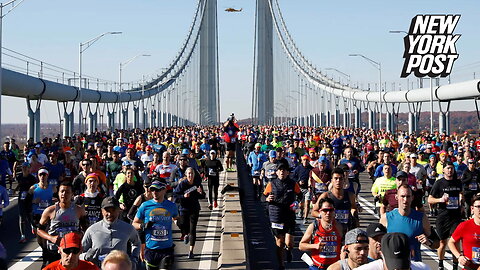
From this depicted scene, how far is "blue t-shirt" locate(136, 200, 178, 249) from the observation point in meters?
8.55

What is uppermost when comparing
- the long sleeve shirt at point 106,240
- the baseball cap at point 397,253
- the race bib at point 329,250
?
the baseball cap at point 397,253

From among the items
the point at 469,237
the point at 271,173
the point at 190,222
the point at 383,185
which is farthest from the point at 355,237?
the point at 271,173

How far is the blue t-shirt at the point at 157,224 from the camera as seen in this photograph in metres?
8.55

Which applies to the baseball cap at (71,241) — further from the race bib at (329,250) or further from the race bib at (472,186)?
the race bib at (472,186)

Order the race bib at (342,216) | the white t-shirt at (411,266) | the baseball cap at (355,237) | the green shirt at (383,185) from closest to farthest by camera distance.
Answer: the white t-shirt at (411,266) → the baseball cap at (355,237) → the race bib at (342,216) → the green shirt at (383,185)

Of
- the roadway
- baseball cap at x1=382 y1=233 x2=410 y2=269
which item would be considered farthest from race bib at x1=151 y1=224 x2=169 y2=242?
baseball cap at x1=382 y1=233 x2=410 y2=269

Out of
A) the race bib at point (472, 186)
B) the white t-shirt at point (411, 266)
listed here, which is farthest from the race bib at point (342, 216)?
the race bib at point (472, 186)

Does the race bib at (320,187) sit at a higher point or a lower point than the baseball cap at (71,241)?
lower

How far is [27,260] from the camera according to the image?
11344 mm

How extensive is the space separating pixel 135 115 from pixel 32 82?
40.3 m

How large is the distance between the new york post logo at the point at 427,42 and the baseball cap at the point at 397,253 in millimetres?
37195

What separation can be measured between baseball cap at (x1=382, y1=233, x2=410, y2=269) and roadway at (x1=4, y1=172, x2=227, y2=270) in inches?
258

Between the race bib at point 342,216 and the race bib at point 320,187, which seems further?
the race bib at point 320,187

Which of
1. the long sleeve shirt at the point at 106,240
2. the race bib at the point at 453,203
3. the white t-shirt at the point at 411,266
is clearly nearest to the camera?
the white t-shirt at the point at 411,266
